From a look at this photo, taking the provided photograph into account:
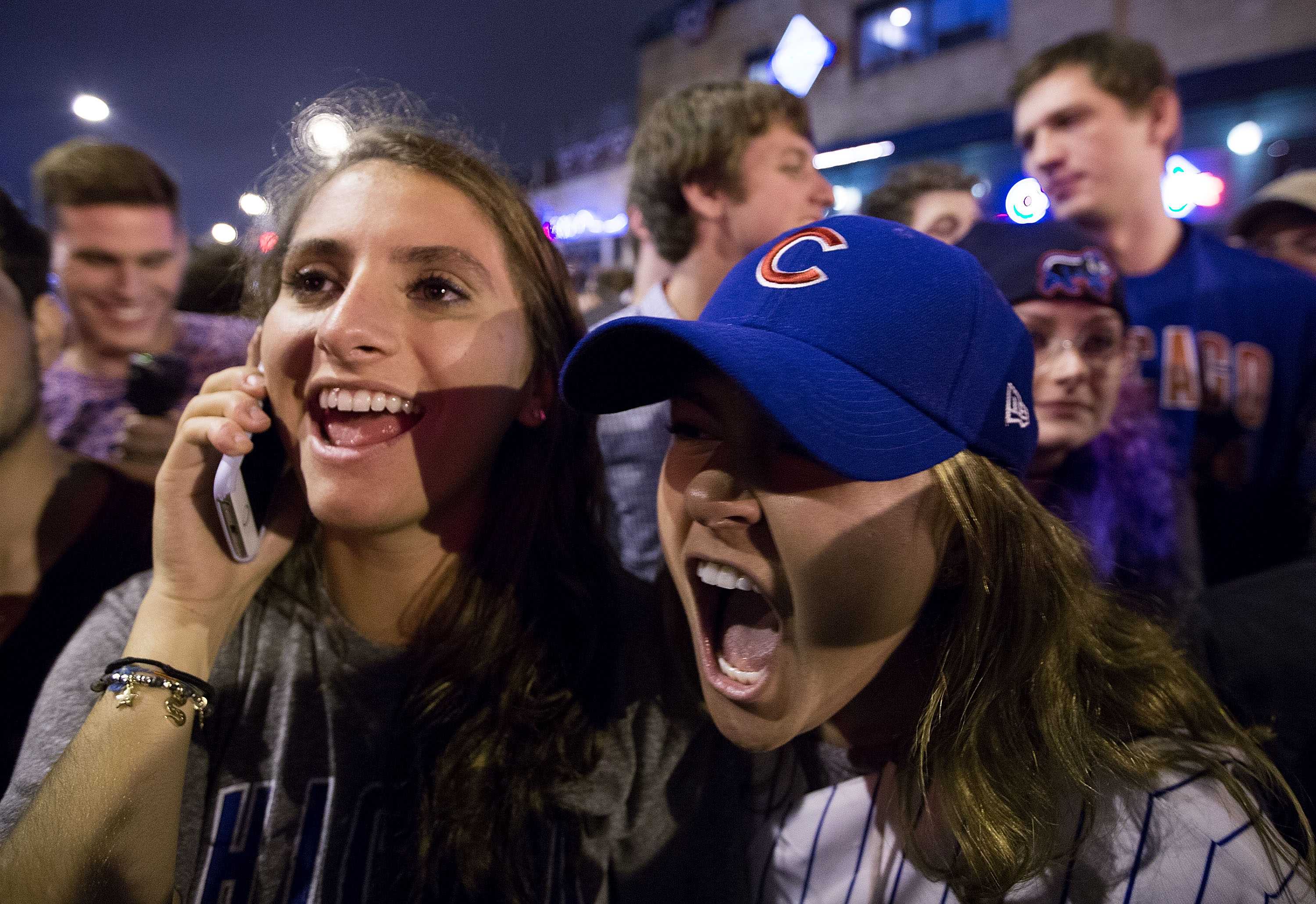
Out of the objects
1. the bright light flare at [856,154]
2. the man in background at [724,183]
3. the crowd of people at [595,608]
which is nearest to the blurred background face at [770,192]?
the man in background at [724,183]

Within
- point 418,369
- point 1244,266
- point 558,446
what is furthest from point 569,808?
point 1244,266

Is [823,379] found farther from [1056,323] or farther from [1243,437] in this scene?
[1243,437]

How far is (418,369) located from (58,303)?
4.75 ft

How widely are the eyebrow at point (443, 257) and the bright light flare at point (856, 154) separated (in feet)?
36.5

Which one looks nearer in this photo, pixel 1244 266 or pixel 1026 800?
pixel 1026 800

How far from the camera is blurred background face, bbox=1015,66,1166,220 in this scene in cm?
240

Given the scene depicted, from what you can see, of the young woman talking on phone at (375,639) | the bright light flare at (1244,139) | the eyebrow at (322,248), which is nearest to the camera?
the young woman talking on phone at (375,639)

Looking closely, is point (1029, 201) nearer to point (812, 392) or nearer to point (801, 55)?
point (812, 392)

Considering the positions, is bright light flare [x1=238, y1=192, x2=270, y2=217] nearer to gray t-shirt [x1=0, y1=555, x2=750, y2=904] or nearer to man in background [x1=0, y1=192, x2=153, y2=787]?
man in background [x1=0, y1=192, x2=153, y2=787]

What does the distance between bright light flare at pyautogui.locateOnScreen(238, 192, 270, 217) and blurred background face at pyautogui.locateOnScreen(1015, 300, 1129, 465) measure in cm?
195

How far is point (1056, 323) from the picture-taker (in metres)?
1.81

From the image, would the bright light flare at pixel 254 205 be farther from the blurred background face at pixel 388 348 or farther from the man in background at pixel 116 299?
the man in background at pixel 116 299

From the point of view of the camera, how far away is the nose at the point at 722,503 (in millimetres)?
966

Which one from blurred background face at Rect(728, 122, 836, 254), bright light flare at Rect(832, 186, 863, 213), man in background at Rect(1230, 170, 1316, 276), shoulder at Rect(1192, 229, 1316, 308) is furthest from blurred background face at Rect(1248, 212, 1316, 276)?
bright light flare at Rect(832, 186, 863, 213)
